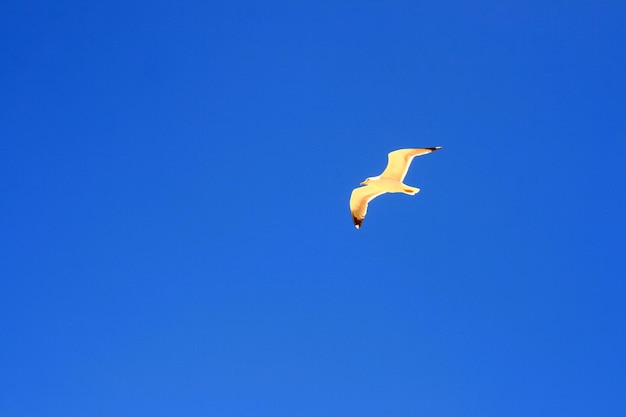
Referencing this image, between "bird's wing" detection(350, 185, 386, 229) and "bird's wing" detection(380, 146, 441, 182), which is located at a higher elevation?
"bird's wing" detection(350, 185, 386, 229)

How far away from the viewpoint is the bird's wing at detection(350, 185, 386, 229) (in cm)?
1688

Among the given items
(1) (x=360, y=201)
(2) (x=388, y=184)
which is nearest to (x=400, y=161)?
(2) (x=388, y=184)

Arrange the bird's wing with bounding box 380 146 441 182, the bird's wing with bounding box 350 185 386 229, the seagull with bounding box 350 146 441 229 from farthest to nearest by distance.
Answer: the bird's wing with bounding box 350 185 386 229 → the seagull with bounding box 350 146 441 229 → the bird's wing with bounding box 380 146 441 182

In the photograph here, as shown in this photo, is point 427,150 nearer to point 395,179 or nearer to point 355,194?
point 395,179

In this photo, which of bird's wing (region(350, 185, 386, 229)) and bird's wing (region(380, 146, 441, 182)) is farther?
bird's wing (region(350, 185, 386, 229))

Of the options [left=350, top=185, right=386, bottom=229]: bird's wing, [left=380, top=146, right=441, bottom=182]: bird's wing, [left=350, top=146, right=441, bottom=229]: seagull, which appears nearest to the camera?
[left=380, top=146, right=441, bottom=182]: bird's wing

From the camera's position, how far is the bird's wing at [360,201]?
664 inches

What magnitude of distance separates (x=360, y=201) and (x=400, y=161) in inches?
89.8

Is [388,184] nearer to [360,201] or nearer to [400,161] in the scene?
[400,161]

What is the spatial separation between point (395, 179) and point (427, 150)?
4.48ft

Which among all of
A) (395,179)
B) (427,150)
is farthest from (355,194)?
(427,150)

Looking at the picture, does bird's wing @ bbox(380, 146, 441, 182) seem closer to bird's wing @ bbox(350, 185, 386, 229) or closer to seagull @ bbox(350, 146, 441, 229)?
seagull @ bbox(350, 146, 441, 229)

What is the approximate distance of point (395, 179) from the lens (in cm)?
1586

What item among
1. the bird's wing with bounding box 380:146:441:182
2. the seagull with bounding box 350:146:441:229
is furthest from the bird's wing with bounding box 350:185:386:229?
the bird's wing with bounding box 380:146:441:182
